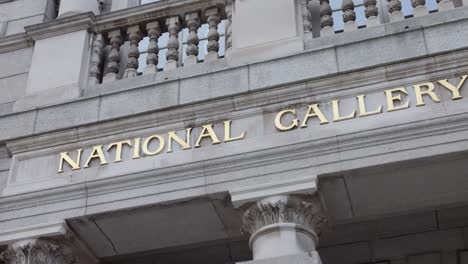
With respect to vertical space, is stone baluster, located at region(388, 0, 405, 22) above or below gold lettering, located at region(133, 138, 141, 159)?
above

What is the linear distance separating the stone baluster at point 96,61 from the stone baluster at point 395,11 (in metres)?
4.81

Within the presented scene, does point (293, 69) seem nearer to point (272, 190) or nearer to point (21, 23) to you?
point (272, 190)

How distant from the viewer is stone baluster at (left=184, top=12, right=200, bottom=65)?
14.0 metres

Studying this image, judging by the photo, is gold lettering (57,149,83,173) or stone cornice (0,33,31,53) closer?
gold lettering (57,149,83,173)

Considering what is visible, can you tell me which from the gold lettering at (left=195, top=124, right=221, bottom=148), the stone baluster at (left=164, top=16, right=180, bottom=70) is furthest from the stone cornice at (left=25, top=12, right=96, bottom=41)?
the gold lettering at (left=195, top=124, right=221, bottom=148)

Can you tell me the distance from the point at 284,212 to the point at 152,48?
14.3ft

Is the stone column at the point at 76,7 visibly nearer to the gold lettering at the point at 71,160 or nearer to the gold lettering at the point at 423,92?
the gold lettering at the point at 71,160

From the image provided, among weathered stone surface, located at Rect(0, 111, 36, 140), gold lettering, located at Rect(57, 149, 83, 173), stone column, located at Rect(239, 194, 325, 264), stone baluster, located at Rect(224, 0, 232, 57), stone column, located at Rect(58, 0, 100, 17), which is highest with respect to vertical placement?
stone column, located at Rect(58, 0, 100, 17)

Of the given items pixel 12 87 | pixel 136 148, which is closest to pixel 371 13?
pixel 136 148

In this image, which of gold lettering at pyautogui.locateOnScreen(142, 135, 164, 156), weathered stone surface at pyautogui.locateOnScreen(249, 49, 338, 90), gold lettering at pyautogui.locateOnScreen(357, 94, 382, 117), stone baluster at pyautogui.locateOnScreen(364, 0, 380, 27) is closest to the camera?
gold lettering at pyautogui.locateOnScreen(357, 94, 382, 117)

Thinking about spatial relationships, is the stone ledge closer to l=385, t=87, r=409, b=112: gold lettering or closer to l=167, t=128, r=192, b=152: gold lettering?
l=385, t=87, r=409, b=112: gold lettering

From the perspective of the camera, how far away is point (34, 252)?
12.3 m

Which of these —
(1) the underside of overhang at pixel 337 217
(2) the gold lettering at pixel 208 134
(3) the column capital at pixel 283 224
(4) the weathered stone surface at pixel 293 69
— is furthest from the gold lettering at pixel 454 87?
(2) the gold lettering at pixel 208 134

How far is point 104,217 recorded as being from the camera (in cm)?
1241
